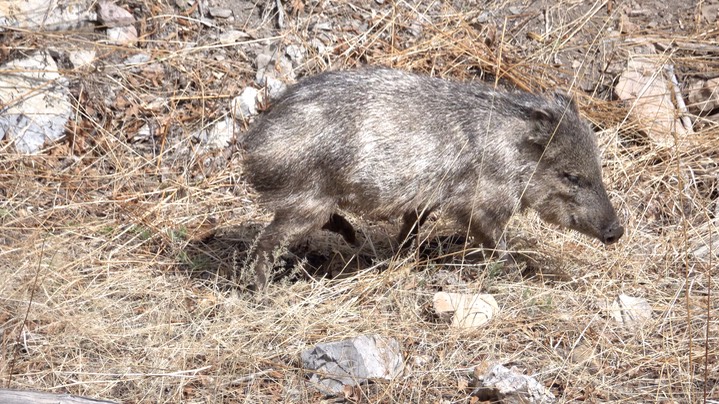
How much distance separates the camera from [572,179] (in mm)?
5668

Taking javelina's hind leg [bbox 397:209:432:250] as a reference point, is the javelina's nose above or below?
above

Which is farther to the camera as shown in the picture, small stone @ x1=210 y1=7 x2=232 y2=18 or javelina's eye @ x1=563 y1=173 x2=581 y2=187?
small stone @ x1=210 y1=7 x2=232 y2=18

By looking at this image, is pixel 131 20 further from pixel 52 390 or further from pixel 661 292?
pixel 661 292

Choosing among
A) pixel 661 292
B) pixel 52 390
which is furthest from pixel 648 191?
pixel 52 390

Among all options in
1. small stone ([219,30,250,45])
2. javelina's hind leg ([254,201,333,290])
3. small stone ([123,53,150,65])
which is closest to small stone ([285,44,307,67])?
small stone ([219,30,250,45])

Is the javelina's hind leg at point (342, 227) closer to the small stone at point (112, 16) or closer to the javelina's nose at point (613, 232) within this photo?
the javelina's nose at point (613, 232)

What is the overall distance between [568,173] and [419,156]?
0.95m

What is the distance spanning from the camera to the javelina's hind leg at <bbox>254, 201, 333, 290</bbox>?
17.5 feet

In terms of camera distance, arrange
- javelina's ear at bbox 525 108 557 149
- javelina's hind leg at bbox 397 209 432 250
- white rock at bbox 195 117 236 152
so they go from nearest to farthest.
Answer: javelina's ear at bbox 525 108 557 149 < javelina's hind leg at bbox 397 209 432 250 < white rock at bbox 195 117 236 152

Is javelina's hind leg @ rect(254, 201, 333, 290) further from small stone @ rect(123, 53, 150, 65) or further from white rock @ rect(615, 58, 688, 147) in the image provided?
white rock @ rect(615, 58, 688, 147)

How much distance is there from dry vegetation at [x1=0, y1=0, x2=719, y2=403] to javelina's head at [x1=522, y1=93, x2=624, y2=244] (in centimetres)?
34

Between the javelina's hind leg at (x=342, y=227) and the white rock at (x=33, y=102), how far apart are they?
7.17 feet

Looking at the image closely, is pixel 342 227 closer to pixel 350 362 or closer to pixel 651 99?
pixel 350 362

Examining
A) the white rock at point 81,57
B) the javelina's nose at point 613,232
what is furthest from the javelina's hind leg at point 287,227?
the white rock at point 81,57
